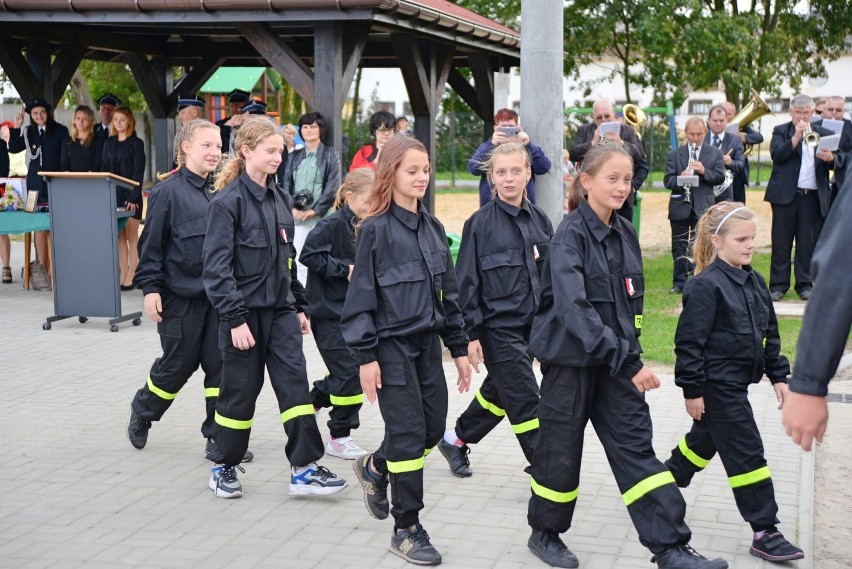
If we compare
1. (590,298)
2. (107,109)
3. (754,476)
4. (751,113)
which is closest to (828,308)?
(590,298)

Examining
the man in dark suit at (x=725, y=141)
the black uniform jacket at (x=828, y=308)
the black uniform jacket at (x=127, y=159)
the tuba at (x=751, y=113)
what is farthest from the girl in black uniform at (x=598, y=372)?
the tuba at (x=751, y=113)

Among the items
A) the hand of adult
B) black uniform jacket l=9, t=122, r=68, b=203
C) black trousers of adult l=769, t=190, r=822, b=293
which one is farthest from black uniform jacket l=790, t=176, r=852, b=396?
black uniform jacket l=9, t=122, r=68, b=203

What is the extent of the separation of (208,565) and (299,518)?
2.39ft

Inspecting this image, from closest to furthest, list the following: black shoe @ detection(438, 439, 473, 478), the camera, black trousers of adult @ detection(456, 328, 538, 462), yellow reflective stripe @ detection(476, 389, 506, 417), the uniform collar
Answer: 1. the uniform collar
2. black trousers of adult @ detection(456, 328, 538, 462)
3. yellow reflective stripe @ detection(476, 389, 506, 417)
4. black shoe @ detection(438, 439, 473, 478)
5. the camera

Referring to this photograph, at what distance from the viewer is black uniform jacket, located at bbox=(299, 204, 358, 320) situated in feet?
21.2

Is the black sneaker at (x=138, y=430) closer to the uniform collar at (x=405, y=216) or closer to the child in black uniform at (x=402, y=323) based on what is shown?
the child in black uniform at (x=402, y=323)

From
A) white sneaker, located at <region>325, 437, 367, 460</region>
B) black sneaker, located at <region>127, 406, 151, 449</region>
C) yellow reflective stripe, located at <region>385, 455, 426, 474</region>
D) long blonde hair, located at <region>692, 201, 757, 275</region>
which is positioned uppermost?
long blonde hair, located at <region>692, 201, 757, 275</region>

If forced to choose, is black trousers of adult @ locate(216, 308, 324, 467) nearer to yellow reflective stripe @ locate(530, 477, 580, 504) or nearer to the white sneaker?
the white sneaker

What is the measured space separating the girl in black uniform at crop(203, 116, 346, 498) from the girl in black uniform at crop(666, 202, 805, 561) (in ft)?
6.15

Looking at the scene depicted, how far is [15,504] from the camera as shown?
5.71m

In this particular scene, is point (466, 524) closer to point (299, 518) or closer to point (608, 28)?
point (299, 518)

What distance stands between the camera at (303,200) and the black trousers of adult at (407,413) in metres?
6.04

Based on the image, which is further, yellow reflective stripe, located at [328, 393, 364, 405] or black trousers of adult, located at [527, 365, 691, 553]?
yellow reflective stripe, located at [328, 393, 364, 405]

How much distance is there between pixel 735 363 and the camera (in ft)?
16.3
